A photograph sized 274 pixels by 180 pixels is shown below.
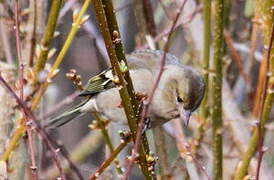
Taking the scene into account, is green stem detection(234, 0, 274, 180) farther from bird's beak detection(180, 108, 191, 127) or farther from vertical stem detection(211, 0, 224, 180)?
bird's beak detection(180, 108, 191, 127)

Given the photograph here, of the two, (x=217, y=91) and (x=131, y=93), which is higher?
(x=131, y=93)

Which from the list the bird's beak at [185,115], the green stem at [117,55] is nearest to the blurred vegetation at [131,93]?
the green stem at [117,55]

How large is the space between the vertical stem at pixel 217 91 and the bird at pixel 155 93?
23 centimetres

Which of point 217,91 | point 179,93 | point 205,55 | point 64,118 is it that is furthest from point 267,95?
point 64,118

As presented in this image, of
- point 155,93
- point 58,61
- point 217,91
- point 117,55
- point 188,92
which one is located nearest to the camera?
point 117,55

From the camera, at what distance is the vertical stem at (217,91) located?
3.05 metres

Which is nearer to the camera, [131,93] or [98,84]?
[131,93]

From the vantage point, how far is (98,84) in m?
3.68

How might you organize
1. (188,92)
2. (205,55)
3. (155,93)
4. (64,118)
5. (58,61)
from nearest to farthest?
(58,61), (205,55), (188,92), (155,93), (64,118)

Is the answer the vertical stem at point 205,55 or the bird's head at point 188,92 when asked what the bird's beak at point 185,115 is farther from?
the vertical stem at point 205,55

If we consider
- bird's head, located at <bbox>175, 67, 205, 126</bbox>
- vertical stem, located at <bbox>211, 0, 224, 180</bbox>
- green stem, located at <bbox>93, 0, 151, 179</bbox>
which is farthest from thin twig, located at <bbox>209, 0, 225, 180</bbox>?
green stem, located at <bbox>93, 0, 151, 179</bbox>

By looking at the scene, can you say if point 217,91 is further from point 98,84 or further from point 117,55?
point 117,55

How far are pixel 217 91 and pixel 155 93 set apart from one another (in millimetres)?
541

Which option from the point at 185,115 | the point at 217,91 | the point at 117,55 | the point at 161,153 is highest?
the point at 117,55
